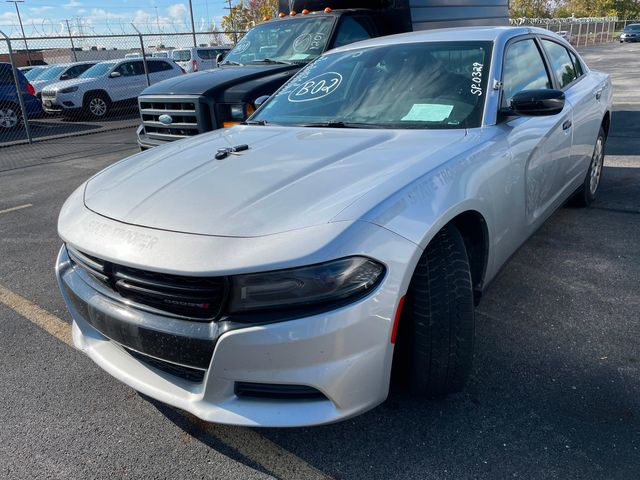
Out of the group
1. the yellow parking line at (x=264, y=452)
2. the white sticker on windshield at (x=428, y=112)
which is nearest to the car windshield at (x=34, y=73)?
the white sticker on windshield at (x=428, y=112)

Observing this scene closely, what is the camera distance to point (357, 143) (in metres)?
2.69

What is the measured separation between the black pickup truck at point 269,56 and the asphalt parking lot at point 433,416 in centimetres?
278

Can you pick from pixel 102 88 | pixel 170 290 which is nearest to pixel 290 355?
pixel 170 290

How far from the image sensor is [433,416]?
2357 mm

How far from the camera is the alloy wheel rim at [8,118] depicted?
12.7 m

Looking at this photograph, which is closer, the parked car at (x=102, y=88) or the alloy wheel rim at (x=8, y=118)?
the alloy wheel rim at (x=8, y=118)

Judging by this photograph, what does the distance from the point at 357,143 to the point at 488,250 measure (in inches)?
32.5

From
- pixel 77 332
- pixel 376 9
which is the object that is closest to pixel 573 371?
pixel 77 332

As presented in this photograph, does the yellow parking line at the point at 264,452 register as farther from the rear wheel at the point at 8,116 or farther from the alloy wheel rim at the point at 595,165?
the rear wheel at the point at 8,116

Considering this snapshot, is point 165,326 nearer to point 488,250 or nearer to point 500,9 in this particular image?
point 488,250

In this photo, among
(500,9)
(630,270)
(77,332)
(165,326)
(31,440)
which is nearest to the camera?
(165,326)

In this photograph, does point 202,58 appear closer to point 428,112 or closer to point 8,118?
point 8,118

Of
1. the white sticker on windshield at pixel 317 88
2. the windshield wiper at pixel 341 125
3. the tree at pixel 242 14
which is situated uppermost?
the tree at pixel 242 14

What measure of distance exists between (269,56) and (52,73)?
46.1 feet
